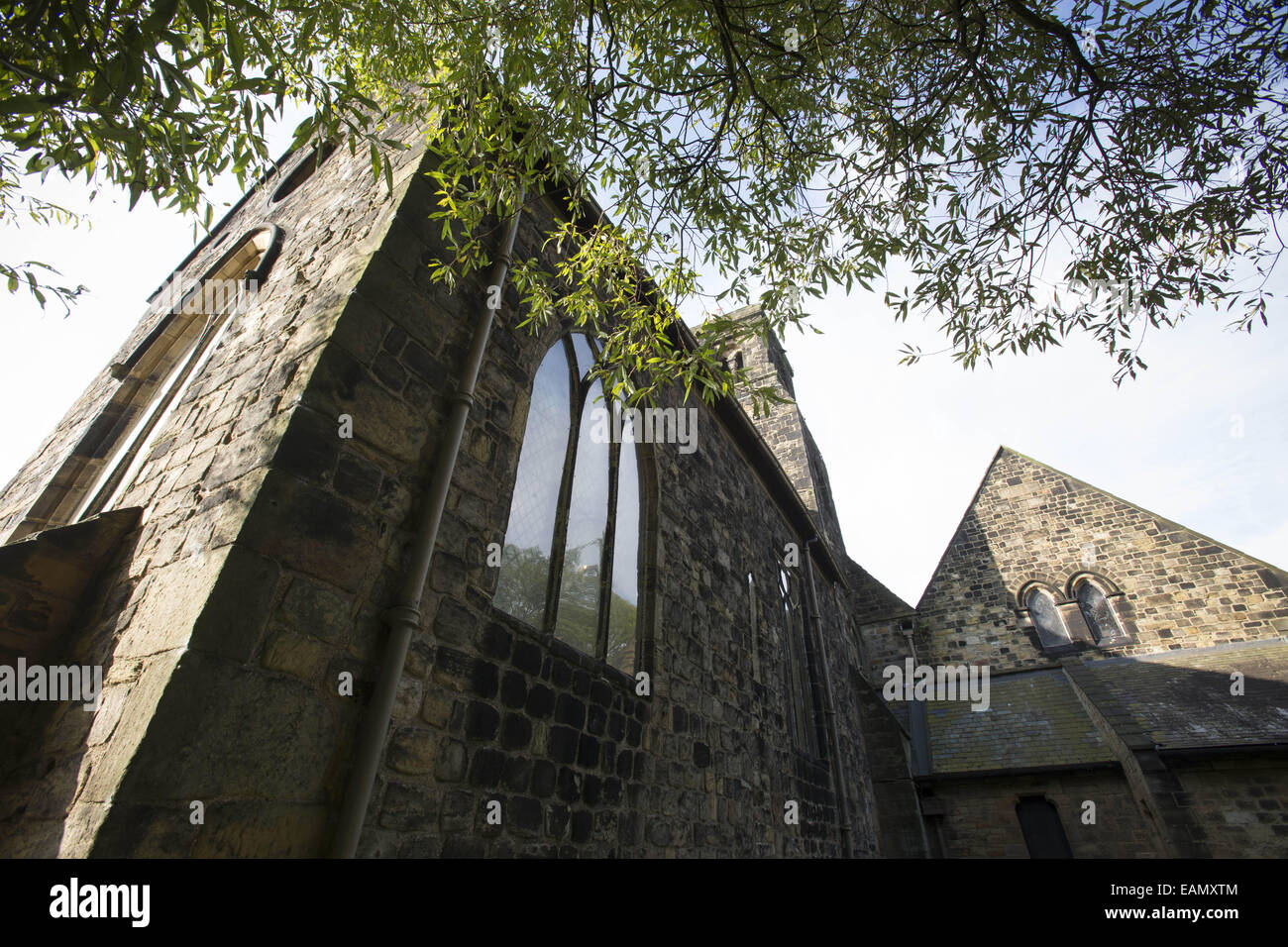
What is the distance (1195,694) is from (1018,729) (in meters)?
3.12

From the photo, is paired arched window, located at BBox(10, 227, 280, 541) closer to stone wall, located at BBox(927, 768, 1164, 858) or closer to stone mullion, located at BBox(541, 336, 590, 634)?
stone mullion, located at BBox(541, 336, 590, 634)

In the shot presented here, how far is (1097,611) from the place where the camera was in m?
14.2

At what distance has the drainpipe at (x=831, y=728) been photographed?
328 inches

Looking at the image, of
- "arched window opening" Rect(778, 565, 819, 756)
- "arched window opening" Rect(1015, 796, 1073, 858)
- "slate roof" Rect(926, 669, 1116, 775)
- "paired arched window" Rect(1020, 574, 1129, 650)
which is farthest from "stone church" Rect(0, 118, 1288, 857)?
"paired arched window" Rect(1020, 574, 1129, 650)

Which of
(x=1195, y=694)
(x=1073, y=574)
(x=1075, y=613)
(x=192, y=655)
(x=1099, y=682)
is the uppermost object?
(x=1073, y=574)

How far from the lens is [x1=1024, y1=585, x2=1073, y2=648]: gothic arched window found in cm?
1423

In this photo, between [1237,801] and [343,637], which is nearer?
[343,637]

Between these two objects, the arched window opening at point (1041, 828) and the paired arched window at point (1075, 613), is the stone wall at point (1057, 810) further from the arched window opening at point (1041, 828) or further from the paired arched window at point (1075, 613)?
the paired arched window at point (1075, 613)

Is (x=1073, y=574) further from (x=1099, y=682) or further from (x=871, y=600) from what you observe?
(x=871, y=600)

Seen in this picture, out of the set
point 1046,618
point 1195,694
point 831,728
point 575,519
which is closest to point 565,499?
point 575,519

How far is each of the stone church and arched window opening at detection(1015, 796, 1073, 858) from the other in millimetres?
1046

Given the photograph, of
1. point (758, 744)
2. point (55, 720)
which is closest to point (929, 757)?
point (758, 744)

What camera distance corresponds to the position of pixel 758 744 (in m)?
6.14

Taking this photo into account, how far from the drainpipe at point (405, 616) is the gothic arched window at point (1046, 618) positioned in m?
16.1
